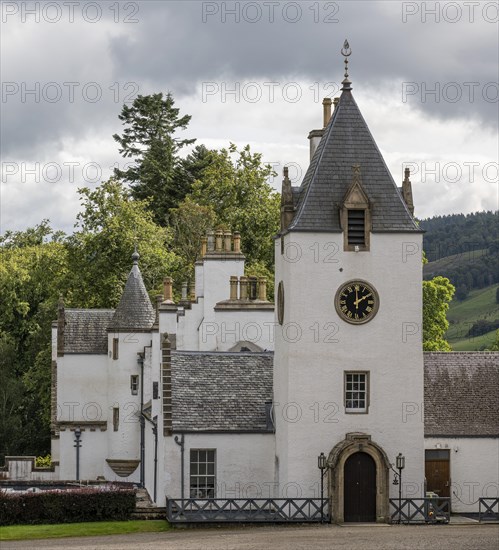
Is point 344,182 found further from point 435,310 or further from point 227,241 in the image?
point 435,310

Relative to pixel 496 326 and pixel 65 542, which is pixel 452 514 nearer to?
pixel 65 542

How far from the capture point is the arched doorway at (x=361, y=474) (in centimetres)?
4934

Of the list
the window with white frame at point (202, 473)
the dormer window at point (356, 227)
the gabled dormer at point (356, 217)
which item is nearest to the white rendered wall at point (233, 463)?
the window with white frame at point (202, 473)

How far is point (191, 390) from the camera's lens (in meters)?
52.4

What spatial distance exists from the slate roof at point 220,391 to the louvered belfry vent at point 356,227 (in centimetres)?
700

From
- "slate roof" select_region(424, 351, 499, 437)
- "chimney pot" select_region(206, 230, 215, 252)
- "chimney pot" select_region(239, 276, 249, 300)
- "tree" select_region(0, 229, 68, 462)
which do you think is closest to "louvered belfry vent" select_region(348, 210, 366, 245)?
Answer: "slate roof" select_region(424, 351, 499, 437)

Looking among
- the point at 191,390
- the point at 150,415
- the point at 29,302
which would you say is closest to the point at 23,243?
the point at 29,302

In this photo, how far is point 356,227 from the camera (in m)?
50.3

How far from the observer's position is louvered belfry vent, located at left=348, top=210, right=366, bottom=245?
165 ft

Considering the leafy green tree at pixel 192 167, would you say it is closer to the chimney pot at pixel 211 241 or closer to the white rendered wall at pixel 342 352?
the chimney pot at pixel 211 241

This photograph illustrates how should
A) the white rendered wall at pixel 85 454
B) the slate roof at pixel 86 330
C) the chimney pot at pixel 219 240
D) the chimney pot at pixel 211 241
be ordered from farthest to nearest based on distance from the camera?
the slate roof at pixel 86 330 → the white rendered wall at pixel 85 454 → the chimney pot at pixel 211 241 → the chimney pot at pixel 219 240

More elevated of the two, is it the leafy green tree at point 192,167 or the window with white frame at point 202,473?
the leafy green tree at point 192,167

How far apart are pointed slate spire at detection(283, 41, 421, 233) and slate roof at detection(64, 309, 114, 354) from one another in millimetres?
24924

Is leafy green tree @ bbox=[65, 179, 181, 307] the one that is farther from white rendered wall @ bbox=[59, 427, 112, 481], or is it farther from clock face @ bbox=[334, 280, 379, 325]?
clock face @ bbox=[334, 280, 379, 325]
